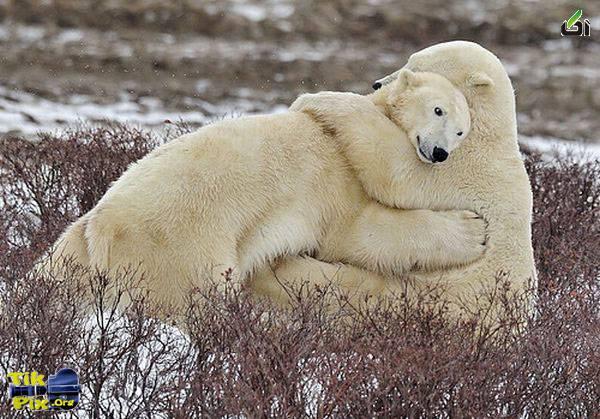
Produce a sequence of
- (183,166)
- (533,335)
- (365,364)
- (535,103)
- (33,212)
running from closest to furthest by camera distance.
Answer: (365,364) < (533,335) < (183,166) < (33,212) < (535,103)

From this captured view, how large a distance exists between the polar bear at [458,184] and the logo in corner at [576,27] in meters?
12.7

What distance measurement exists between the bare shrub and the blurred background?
7103 millimetres

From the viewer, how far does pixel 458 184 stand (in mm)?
4656

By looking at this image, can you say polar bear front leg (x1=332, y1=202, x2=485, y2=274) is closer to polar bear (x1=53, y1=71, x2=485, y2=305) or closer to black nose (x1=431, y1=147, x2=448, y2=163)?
polar bear (x1=53, y1=71, x2=485, y2=305)

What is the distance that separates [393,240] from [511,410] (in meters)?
1.09

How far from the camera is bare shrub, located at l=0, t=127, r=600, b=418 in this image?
3.53 meters

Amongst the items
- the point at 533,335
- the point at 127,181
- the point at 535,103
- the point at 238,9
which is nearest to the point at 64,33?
the point at 238,9

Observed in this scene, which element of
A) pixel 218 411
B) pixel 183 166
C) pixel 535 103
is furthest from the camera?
pixel 535 103

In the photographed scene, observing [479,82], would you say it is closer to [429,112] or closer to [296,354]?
[429,112]

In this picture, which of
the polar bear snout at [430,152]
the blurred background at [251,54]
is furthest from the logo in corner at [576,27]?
the polar bear snout at [430,152]

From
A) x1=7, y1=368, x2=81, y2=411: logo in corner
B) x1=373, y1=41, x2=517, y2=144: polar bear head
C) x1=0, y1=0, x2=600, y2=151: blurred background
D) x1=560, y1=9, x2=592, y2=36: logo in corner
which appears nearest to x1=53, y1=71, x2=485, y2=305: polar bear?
x1=373, y1=41, x2=517, y2=144: polar bear head

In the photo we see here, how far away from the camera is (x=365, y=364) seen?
3.69 metres

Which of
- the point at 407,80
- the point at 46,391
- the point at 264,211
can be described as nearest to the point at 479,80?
the point at 407,80

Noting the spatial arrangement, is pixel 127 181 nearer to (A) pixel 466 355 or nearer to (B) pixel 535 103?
(A) pixel 466 355
